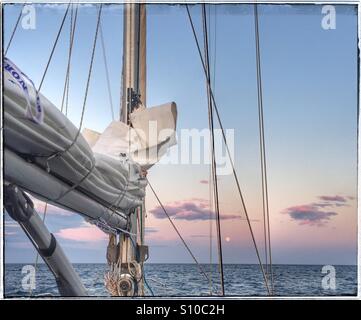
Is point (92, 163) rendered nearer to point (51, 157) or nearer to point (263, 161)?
point (51, 157)

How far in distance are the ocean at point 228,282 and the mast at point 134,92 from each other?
0.12m

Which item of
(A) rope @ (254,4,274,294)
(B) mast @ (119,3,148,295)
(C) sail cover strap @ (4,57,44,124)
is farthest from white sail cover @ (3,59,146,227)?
(A) rope @ (254,4,274,294)

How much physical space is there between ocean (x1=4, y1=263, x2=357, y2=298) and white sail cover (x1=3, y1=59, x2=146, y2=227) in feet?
0.72

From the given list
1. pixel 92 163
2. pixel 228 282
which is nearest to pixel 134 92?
pixel 92 163

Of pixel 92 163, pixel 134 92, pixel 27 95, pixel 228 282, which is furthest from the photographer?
pixel 134 92

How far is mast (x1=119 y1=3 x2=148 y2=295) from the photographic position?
6.68 feet

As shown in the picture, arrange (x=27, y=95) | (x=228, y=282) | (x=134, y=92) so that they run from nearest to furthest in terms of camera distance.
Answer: (x=27, y=95) → (x=228, y=282) → (x=134, y=92)

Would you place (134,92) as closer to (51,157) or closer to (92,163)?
(92,163)

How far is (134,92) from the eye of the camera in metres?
2.09

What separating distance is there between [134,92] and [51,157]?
1.49ft

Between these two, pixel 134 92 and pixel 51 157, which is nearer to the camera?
pixel 51 157

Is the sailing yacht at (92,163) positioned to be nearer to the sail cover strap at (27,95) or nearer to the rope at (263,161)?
the sail cover strap at (27,95)

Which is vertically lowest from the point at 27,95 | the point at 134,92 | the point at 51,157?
the point at 51,157

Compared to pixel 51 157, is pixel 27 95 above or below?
above
